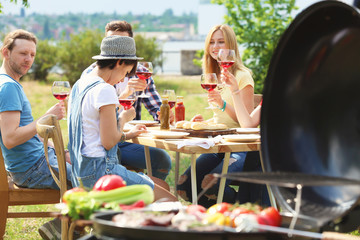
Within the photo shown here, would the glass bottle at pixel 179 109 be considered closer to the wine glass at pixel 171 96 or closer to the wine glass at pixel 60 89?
the wine glass at pixel 171 96

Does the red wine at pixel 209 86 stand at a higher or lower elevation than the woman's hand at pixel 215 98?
higher

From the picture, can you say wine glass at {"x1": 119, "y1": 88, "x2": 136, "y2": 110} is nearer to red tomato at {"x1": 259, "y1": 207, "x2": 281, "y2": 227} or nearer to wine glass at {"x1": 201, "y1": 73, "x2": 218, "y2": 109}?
wine glass at {"x1": 201, "y1": 73, "x2": 218, "y2": 109}

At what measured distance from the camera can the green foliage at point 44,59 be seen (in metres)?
18.5

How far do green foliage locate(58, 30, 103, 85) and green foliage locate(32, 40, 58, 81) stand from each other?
0.53 m

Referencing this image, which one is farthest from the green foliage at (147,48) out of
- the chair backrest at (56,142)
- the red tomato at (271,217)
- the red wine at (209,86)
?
the red tomato at (271,217)

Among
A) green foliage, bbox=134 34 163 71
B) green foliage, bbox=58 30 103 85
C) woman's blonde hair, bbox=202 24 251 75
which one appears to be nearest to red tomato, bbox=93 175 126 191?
woman's blonde hair, bbox=202 24 251 75

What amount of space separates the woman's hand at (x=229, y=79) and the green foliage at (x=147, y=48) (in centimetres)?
1369

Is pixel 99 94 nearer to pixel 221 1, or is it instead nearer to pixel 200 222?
pixel 200 222

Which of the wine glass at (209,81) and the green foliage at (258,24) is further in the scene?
the green foliage at (258,24)

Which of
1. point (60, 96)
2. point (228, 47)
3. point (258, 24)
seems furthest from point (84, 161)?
point (258, 24)

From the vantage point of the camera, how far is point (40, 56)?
18.8m

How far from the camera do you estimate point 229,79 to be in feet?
14.8

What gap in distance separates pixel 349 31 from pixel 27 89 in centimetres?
1697

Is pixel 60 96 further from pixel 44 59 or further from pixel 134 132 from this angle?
pixel 44 59
